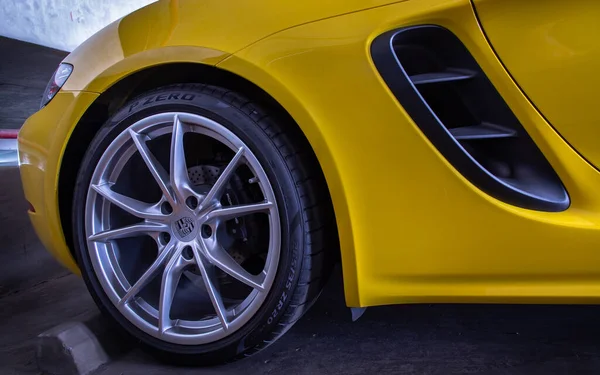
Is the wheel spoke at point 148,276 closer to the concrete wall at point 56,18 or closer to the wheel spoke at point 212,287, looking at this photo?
the wheel spoke at point 212,287

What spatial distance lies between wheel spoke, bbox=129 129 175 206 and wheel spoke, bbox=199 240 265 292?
19 centimetres

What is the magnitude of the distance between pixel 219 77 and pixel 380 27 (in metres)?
0.59

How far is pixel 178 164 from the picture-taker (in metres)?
1.41

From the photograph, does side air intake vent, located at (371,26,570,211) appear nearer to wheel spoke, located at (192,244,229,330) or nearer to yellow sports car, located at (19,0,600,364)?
yellow sports car, located at (19,0,600,364)

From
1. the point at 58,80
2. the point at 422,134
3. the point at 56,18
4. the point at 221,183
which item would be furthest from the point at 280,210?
the point at 56,18

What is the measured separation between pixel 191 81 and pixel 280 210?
0.62m

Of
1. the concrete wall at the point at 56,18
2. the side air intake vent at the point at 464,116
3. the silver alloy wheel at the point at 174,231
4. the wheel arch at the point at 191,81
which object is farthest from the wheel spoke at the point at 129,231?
the concrete wall at the point at 56,18

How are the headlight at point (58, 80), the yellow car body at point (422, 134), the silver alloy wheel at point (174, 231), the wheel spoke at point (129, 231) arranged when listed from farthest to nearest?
the headlight at point (58, 80)
the wheel spoke at point (129, 231)
the silver alloy wheel at point (174, 231)
the yellow car body at point (422, 134)

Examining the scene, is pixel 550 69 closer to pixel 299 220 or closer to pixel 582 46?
pixel 582 46

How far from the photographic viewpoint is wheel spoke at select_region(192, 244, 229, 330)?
136cm

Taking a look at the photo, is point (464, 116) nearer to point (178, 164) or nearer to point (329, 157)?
point (329, 157)

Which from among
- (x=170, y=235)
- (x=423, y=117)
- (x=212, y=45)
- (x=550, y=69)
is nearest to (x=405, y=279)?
(x=423, y=117)

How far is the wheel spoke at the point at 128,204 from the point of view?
1.46 metres

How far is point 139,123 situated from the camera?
4.76 feet
